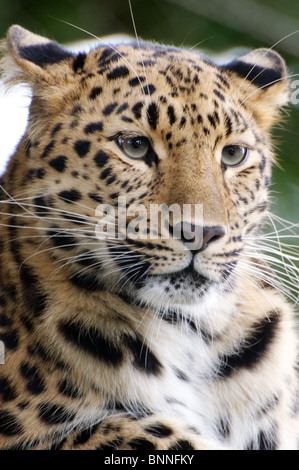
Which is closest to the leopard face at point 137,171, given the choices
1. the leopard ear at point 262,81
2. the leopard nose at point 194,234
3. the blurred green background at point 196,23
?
the leopard nose at point 194,234

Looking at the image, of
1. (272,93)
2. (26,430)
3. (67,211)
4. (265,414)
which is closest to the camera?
(26,430)

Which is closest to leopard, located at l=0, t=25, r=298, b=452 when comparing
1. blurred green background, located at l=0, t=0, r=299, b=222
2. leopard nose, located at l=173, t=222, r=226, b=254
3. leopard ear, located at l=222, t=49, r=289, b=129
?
leopard nose, located at l=173, t=222, r=226, b=254

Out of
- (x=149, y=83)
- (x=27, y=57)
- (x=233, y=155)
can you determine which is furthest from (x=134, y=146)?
(x=27, y=57)

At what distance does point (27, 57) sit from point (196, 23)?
1905 mm

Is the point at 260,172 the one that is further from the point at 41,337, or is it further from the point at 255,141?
the point at 41,337

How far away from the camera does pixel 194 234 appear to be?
12.9ft

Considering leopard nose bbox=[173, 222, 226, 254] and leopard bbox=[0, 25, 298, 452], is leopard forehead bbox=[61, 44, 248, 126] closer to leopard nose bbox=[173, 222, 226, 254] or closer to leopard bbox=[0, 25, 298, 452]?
leopard bbox=[0, 25, 298, 452]

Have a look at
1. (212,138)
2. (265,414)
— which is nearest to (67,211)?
(212,138)

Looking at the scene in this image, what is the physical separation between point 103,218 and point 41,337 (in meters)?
0.81

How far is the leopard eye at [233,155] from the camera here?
4668 millimetres

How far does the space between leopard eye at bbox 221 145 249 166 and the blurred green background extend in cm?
72

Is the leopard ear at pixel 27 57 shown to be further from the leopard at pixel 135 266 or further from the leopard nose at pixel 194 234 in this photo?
the leopard nose at pixel 194 234

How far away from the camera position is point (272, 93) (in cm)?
516

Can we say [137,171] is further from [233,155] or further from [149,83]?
[233,155]
